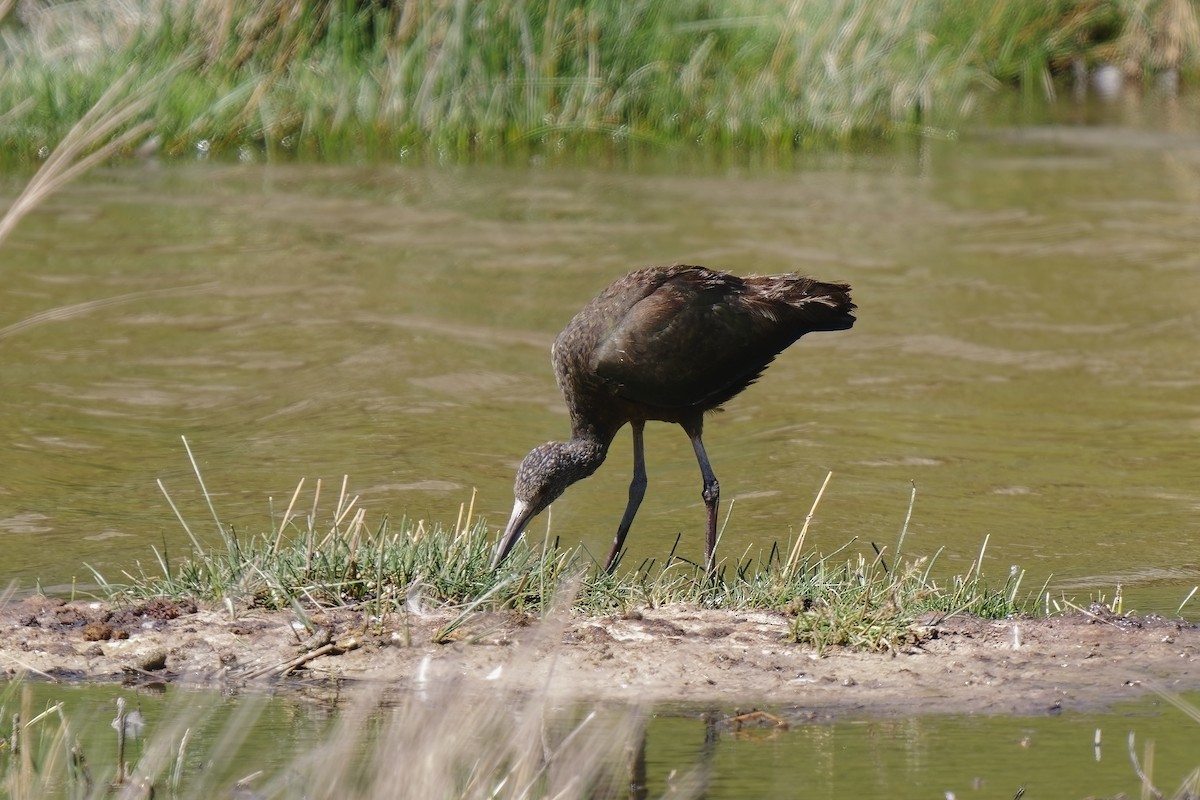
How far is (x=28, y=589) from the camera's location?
6.11m

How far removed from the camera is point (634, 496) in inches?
262

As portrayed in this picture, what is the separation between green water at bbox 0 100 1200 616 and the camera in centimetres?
721

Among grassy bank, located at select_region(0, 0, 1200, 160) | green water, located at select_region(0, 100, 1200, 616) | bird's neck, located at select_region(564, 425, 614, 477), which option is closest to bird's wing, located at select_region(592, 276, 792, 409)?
bird's neck, located at select_region(564, 425, 614, 477)

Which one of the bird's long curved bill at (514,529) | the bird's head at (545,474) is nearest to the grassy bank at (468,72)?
the bird's head at (545,474)

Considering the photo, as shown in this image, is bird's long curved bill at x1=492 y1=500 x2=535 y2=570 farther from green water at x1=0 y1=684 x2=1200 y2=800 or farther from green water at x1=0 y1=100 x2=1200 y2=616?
green water at x1=0 y1=684 x2=1200 y2=800

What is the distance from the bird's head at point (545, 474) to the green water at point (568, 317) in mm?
564

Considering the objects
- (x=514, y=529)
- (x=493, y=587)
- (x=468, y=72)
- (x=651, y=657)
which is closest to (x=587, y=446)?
(x=514, y=529)

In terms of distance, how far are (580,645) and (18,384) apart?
4.59 m

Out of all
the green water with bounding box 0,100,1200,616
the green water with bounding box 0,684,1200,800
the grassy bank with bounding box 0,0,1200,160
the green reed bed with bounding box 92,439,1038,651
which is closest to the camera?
the green water with bounding box 0,684,1200,800

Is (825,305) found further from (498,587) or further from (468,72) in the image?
(468,72)

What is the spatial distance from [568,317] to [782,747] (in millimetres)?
5662

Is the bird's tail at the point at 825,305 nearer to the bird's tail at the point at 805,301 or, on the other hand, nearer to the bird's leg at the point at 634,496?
the bird's tail at the point at 805,301

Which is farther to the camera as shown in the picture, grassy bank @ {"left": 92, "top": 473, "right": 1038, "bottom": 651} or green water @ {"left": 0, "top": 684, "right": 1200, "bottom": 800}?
grassy bank @ {"left": 92, "top": 473, "right": 1038, "bottom": 651}

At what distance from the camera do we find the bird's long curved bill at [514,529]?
583cm
